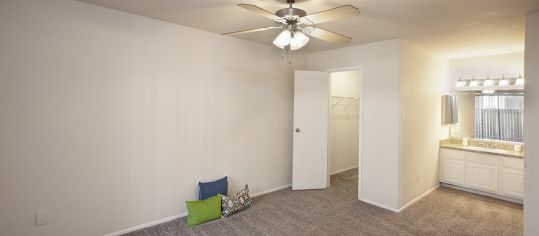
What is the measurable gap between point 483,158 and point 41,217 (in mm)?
5335

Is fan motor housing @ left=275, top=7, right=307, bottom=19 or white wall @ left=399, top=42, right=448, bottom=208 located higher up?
fan motor housing @ left=275, top=7, right=307, bottom=19

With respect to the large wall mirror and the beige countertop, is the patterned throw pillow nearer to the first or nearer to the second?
the beige countertop

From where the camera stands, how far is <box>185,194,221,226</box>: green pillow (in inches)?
109

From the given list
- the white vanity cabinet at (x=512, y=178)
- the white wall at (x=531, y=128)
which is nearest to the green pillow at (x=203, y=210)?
the white wall at (x=531, y=128)

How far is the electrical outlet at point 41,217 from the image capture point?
218cm

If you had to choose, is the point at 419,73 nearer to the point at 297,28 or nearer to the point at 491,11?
the point at 491,11

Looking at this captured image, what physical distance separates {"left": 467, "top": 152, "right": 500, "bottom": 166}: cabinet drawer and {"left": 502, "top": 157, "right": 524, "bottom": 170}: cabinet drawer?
0.32ft

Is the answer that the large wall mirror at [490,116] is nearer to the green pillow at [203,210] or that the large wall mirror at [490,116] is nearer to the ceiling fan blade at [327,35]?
the ceiling fan blade at [327,35]

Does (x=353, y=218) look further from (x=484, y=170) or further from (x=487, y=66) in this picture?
(x=487, y=66)

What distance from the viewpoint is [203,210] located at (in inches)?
111

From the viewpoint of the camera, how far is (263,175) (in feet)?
12.5

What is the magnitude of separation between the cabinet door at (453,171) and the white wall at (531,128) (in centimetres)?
185

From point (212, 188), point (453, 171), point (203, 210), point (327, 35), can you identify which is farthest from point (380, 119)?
point (203, 210)

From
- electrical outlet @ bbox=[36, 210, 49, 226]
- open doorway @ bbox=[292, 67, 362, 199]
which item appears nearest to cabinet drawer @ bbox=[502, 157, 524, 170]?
open doorway @ bbox=[292, 67, 362, 199]
